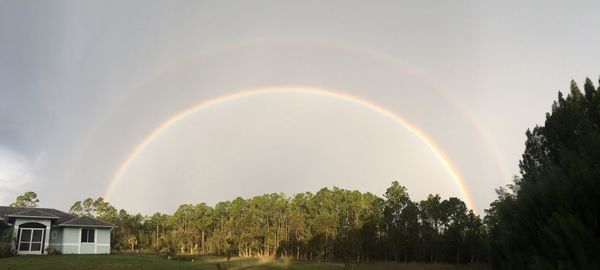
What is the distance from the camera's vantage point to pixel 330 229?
203 feet

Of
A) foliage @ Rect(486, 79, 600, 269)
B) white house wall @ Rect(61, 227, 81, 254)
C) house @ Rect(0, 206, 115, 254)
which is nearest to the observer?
foliage @ Rect(486, 79, 600, 269)

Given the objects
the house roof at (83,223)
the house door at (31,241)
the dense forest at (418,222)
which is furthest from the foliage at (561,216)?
the house door at (31,241)

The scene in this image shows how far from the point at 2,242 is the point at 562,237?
40.2 m

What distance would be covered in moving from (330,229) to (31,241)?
36.6 metres

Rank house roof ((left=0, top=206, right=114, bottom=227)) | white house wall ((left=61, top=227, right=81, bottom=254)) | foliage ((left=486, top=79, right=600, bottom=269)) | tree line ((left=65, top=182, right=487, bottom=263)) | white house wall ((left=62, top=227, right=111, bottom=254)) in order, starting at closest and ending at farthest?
foliage ((left=486, top=79, right=600, bottom=269)) < house roof ((left=0, top=206, right=114, bottom=227)) < white house wall ((left=61, top=227, right=81, bottom=254)) < white house wall ((left=62, top=227, right=111, bottom=254)) < tree line ((left=65, top=182, right=487, bottom=263))

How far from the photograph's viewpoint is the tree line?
5891cm

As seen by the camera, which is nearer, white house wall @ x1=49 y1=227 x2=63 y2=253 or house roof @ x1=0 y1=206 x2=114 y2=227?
house roof @ x1=0 y1=206 x2=114 y2=227

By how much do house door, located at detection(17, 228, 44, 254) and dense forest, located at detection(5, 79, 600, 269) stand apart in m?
23.4

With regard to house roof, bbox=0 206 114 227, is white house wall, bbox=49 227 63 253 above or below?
below

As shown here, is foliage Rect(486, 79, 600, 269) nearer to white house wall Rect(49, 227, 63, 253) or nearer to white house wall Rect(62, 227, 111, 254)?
white house wall Rect(62, 227, 111, 254)

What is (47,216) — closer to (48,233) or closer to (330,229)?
(48,233)

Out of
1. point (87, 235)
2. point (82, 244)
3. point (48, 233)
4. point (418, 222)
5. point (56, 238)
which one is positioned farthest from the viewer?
point (418, 222)

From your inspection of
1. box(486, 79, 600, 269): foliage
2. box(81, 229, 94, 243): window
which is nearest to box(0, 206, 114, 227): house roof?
box(81, 229, 94, 243): window

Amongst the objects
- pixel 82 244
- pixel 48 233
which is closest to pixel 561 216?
pixel 48 233
